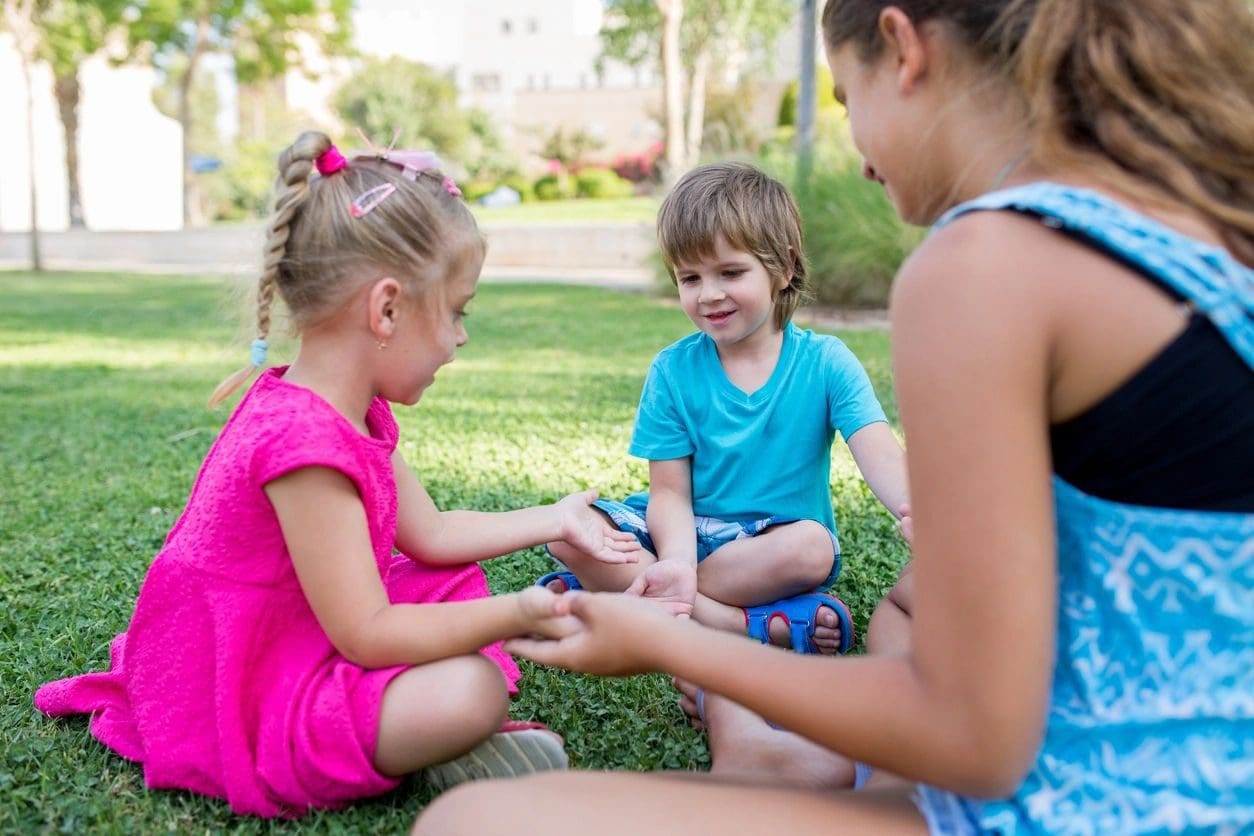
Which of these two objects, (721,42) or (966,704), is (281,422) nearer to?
(966,704)

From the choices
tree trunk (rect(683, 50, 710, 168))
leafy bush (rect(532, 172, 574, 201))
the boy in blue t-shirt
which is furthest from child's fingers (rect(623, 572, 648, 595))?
leafy bush (rect(532, 172, 574, 201))

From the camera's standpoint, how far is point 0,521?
3.81 meters

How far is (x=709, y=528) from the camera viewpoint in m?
2.88

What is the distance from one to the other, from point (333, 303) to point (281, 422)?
0.22m

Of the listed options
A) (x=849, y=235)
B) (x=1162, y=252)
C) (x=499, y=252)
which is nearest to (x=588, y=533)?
(x=1162, y=252)

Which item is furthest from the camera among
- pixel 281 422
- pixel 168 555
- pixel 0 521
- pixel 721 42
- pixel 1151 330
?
pixel 721 42

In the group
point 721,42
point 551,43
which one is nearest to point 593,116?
point 551,43

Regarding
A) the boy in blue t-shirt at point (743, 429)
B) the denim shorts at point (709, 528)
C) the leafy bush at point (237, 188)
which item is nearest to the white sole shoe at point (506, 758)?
the boy in blue t-shirt at point (743, 429)

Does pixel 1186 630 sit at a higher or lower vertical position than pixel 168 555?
higher

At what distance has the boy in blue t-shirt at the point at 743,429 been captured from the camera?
8.95ft

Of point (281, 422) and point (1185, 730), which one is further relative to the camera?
point (281, 422)

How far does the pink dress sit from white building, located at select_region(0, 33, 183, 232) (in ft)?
93.7

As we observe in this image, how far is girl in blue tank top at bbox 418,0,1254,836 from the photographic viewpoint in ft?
3.86

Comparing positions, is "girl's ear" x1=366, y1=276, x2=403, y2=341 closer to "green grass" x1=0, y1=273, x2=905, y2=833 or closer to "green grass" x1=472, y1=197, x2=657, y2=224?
"green grass" x1=0, y1=273, x2=905, y2=833
